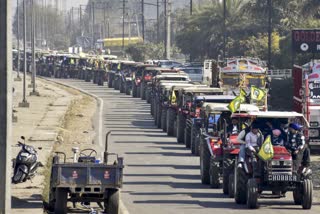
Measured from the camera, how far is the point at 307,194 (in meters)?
24.6

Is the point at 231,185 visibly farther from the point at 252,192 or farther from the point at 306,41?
the point at 306,41

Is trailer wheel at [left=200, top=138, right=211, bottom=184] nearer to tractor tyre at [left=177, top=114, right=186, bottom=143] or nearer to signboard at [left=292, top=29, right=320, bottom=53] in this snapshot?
tractor tyre at [left=177, top=114, right=186, bottom=143]

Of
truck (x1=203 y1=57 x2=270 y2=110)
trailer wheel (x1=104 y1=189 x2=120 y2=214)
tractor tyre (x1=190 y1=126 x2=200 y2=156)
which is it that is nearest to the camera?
trailer wheel (x1=104 y1=189 x2=120 y2=214)

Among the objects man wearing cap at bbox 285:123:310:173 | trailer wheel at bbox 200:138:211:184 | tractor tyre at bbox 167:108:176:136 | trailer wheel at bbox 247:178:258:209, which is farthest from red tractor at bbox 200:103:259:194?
tractor tyre at bbox 167:108:176:136

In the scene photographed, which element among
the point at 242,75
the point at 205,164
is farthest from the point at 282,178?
the point at 242,75

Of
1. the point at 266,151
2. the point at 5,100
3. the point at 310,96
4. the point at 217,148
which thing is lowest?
the point at 217,148

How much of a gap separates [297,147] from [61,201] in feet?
16.5

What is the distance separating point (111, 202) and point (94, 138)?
63.3ft

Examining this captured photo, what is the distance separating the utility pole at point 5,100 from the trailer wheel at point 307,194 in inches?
286

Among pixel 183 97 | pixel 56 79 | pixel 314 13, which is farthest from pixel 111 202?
pixel 56 79

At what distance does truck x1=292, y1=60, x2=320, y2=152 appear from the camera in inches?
1473

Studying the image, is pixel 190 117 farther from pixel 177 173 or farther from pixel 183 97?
pixel 177 173

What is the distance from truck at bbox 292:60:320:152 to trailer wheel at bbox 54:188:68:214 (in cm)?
1552

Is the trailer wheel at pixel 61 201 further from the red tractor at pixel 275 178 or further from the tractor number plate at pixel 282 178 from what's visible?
the tractor number plate at pixel 282 178
